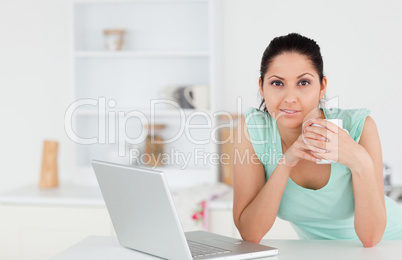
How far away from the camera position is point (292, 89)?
157 centimetres

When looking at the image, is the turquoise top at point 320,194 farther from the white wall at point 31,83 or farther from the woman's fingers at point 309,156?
the white wall at point 31,83

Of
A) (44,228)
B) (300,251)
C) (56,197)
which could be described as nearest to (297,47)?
(300,251)

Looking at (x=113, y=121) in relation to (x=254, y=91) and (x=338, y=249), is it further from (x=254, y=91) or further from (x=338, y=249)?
(x=338, y=249)

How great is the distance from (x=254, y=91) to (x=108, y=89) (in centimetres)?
91

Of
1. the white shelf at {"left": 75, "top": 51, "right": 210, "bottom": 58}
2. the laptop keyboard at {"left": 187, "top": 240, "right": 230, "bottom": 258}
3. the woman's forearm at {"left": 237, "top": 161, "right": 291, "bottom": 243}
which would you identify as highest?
the white shelf at {"left": 75, "top": 51, "right": 210, "bottom": 58}

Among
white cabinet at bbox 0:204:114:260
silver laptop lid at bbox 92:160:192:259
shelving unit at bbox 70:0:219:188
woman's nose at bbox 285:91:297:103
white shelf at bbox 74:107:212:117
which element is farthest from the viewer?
shelving unit at bbox 70:0:219:188

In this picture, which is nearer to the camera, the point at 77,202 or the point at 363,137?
the point at 363,137

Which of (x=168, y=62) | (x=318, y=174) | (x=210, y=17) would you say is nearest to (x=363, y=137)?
(x=318, y=174)

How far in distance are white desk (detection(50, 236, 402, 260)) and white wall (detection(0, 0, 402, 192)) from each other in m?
1.86

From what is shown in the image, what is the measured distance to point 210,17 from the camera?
10.1 feet

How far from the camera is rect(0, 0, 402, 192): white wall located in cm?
319

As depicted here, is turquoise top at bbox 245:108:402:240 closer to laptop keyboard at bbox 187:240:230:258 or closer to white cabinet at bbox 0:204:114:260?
laptop keyboard at bbox 187:240:230:258

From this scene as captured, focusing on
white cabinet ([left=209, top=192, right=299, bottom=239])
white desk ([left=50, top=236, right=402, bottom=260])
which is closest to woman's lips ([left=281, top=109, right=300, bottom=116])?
white desk ([left=50, top=236, right=402, bottom=260])

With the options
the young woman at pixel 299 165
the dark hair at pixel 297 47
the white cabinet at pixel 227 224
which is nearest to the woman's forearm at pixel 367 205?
the young woman at pixel 299 165
